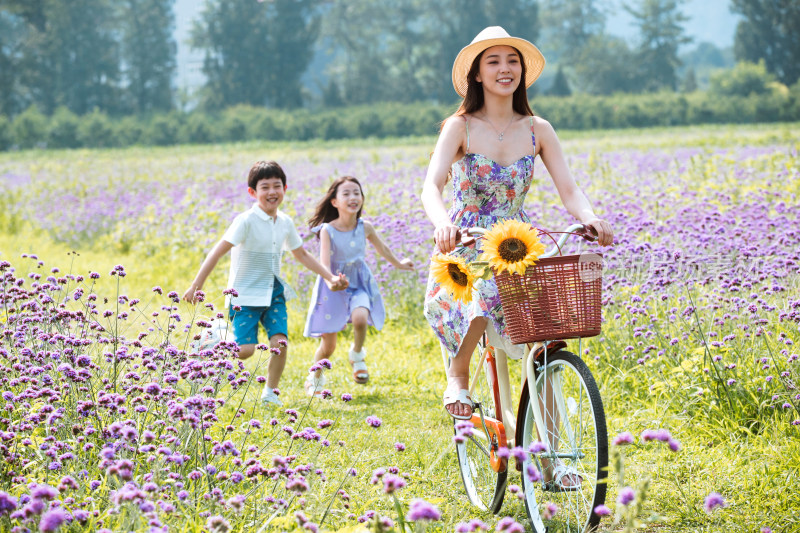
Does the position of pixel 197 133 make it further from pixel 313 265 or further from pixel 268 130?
pixel 313 265

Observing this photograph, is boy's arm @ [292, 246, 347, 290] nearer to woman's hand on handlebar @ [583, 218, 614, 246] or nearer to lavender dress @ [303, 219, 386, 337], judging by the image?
lavender dress @ [303, 219, 386, 337]

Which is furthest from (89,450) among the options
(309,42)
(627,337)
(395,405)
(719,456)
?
(309,42)

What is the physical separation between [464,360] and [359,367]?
2.83m

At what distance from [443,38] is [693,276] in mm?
68476

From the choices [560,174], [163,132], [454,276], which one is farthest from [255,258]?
[163,132]

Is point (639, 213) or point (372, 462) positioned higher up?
point (639, 213)

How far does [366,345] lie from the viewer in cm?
738

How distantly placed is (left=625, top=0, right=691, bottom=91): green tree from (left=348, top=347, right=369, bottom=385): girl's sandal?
78337 millimetres

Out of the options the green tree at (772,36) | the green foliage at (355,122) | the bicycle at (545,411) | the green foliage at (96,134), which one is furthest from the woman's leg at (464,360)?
the green tree at (772,36)

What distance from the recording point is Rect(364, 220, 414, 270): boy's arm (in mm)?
5964

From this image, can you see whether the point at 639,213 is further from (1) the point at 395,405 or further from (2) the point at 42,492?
(2) the point at 42,492

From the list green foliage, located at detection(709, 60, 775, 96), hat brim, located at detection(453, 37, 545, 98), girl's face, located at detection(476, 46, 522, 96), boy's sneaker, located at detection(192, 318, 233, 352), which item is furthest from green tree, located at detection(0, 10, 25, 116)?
girl's face, located at detection(476, 46, 522, 96)

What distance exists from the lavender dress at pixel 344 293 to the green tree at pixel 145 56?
66.6 metres

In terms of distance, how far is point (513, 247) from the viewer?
2881 millimetres
